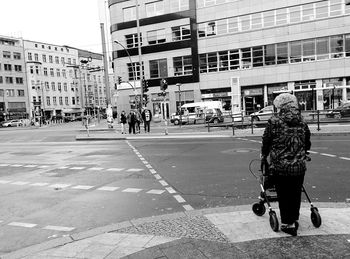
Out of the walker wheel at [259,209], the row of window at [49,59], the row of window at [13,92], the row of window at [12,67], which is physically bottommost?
the walker wheel at [259,209]

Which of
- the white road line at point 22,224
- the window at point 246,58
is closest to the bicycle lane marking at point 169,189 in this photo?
the white road line at point 22,224

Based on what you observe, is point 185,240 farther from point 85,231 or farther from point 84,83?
point 84,83

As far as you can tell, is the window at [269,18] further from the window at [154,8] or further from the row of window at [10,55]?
the row of window at [10,55]

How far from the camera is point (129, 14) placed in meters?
49.7

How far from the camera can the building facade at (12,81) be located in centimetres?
8725

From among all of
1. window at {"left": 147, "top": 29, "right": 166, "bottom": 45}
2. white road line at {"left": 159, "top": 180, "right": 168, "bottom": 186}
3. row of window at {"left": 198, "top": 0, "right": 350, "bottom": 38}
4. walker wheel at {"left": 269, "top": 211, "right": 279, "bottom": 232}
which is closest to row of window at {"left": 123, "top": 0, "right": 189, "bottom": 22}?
window at {"left": 147, "top": 29, "right": 166, "bottom": 45}

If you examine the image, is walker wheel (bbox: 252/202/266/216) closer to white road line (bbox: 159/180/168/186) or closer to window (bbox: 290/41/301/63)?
white road line (bbox: 159/180/168/186)

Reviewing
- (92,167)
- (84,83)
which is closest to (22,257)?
(92,167)

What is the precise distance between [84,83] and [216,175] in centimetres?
10503

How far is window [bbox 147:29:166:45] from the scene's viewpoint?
1897 inches

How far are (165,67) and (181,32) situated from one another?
197 inches

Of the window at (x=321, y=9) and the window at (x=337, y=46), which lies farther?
the window at (x=321, y=9)

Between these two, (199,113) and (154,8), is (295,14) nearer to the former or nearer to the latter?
(199,113)

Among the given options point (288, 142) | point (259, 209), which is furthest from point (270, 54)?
point (288, 142)
